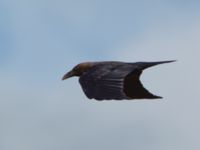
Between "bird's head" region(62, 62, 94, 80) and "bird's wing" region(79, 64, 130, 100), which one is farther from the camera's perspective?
"bird's head" region(62, 62, 94, 80)

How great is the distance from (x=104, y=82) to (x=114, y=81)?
0.81ft

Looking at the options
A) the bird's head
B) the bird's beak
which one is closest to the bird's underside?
the bird's head

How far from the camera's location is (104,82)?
1984 centimetres

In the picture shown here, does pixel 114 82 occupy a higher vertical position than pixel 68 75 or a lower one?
lower

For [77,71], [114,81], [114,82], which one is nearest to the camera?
[114,82]

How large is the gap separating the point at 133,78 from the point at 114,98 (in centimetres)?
543

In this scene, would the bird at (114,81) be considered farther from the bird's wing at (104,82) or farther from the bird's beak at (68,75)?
the bird's beak at (68,75)

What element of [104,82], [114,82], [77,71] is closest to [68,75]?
[77,71]

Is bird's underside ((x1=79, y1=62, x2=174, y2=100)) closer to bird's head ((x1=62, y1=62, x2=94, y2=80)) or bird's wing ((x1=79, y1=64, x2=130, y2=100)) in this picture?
bird's wing ((x1=79, y1=64, x2=130, y2=100))

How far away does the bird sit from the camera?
1880cm

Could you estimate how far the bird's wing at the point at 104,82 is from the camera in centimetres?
1861

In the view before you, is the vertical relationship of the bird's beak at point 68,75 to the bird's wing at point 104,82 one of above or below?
above

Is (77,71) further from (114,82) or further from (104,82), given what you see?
(114,82)

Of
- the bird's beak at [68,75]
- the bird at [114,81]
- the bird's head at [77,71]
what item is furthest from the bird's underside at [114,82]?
the bird's beak at [68,75]
